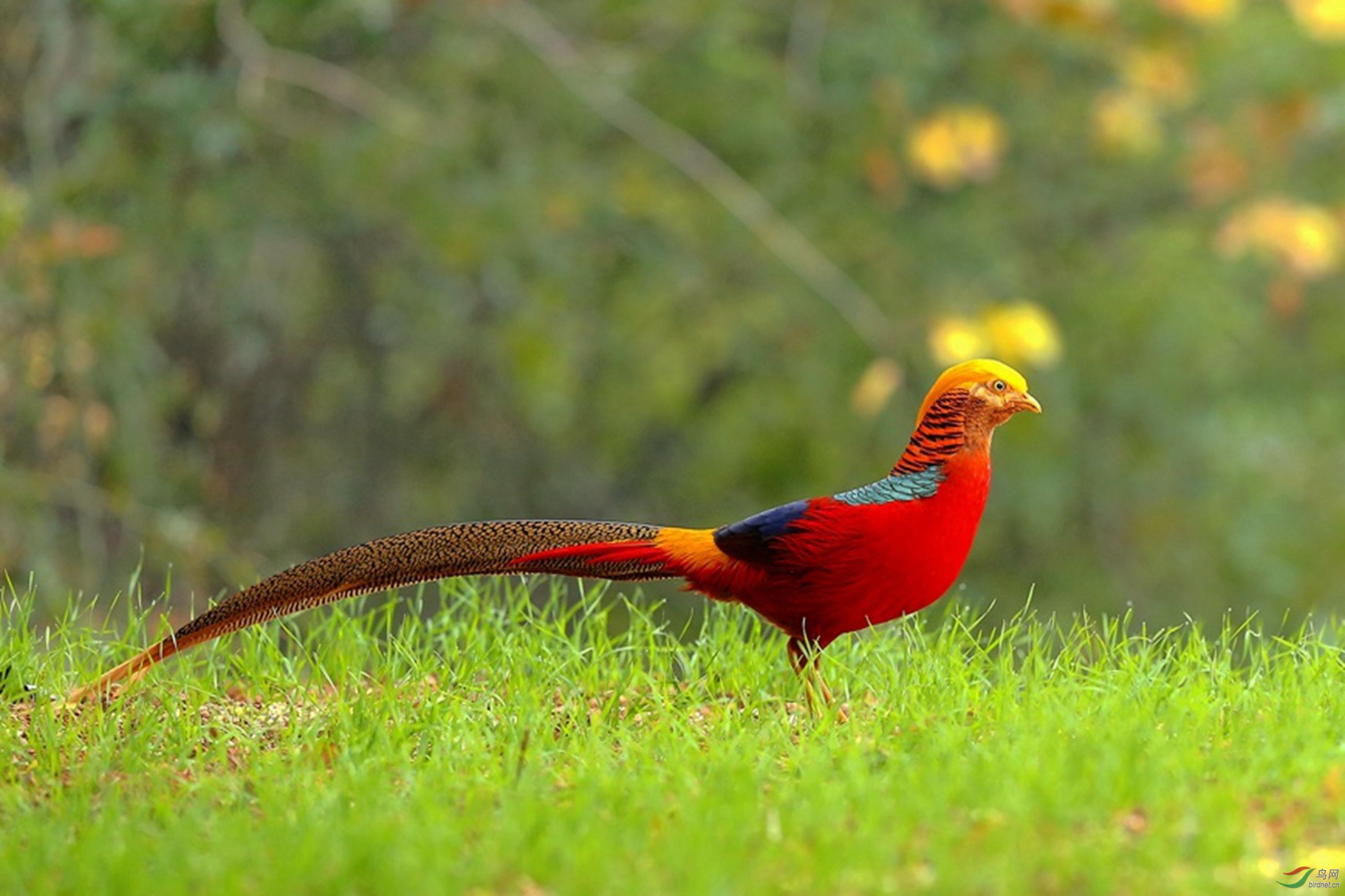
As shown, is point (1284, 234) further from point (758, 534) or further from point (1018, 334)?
point (758, 534)

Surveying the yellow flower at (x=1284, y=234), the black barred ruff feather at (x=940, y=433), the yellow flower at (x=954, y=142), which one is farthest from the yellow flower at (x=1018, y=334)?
the black barred ruff feather at (x=940, y=433)

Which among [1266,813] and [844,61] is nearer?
[1266,813]

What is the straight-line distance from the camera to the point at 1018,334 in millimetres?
7199

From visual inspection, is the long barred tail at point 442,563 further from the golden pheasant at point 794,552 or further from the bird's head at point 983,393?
the bird's head at point 983,393

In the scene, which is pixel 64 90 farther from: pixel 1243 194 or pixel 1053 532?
pixel 1243 194

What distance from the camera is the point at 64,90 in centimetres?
761

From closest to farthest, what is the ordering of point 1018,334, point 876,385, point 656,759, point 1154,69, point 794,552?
point 656,759 → point 794,552 → point 1018,334 → point 876,385 → point 1154,69

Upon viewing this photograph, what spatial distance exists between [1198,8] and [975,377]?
4.75m

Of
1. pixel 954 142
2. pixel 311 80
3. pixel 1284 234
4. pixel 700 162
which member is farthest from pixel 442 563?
pixel 1284 234

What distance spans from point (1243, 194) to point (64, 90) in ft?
21.8

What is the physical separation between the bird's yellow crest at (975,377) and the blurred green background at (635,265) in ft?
10.8

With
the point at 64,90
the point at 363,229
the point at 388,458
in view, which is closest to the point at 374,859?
the point at 64,90

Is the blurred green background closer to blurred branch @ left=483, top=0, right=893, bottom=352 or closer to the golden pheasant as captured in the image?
blurred branch @ left=483, top=0, right=893, bottom=352

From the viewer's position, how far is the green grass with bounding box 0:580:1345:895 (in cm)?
303
